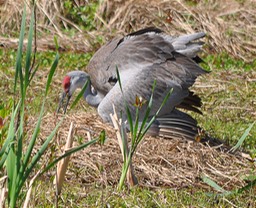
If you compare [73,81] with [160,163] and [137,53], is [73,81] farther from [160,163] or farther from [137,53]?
[160,163]

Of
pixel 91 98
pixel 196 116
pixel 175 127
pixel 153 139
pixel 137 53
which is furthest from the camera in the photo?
pixel 196 116

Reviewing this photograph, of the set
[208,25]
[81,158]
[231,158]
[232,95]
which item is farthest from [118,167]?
[208,25]

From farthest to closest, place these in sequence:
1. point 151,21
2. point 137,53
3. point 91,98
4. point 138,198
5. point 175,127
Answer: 1. point 151,21
2. point 91,98
3. point 137,53
4. point 175,127
5. point 138,198

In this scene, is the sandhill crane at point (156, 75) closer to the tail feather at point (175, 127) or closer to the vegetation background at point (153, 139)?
the tail feather at point (175, 127)

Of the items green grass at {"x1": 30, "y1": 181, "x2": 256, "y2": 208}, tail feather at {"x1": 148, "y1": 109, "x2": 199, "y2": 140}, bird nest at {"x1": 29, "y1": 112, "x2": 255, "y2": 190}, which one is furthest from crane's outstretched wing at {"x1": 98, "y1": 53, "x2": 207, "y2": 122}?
green grass at {"x1": 30, "y1": 181, "x2": 256, "y2": 208}

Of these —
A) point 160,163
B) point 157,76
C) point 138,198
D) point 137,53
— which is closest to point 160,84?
point 157,76

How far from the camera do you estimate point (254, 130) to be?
827cm

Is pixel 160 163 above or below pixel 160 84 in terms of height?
below

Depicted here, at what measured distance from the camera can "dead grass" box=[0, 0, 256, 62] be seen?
1210 centimetres

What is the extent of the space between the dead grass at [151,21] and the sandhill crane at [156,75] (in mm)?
3909

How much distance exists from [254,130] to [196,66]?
998mm

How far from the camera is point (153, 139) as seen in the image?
293 inches

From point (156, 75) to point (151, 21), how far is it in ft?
16.2

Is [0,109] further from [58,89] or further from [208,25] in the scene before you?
[208,25]
